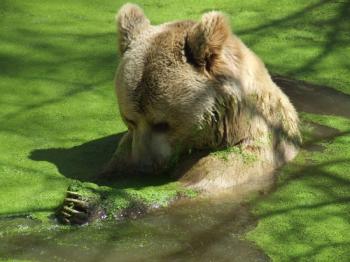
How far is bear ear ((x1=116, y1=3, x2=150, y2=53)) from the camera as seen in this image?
6.75 metres

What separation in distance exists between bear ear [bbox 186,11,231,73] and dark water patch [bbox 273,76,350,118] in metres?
1.77

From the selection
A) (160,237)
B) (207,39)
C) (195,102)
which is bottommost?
(160,237)

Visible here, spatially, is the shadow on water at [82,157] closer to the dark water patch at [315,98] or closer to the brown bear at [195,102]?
the brown bear at [195,102]

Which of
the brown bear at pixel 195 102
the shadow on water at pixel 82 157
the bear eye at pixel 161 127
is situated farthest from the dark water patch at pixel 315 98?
the bear eye at pixel 161 127

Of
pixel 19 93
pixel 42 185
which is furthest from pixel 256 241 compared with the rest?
pixel 19 93

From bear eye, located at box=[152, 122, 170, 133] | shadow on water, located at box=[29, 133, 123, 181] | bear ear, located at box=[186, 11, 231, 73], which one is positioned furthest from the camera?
shadow on water, located at box=[29, 133, 123, 181]

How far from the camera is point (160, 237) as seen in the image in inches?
232

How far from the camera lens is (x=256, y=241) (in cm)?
584

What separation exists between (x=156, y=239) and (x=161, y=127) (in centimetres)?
98

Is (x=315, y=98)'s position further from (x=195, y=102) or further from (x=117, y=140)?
(x=195, y=102)

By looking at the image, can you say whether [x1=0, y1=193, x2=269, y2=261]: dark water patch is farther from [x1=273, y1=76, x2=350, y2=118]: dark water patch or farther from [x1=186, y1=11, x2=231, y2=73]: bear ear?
[x1=273, y1=76, x2=350, y2=118]: dark water patch

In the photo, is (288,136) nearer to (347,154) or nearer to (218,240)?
(347,154)

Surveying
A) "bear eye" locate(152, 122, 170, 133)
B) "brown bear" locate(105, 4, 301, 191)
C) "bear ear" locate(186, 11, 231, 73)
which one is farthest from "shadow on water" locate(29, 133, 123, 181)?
"bear ear" locate(186, 11, 231, 73)

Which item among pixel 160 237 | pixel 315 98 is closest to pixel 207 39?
pixel 160 237
